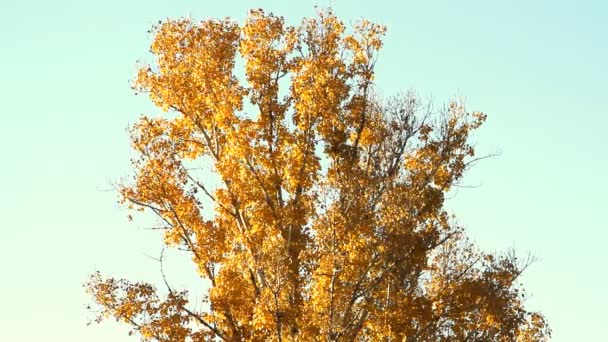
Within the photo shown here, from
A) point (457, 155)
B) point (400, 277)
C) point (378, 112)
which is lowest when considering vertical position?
point (400, 277)

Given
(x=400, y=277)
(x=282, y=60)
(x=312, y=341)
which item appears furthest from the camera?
(x=282, y=60)

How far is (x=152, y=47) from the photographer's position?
29.6m

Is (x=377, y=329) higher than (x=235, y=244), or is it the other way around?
(x=235, y=244)

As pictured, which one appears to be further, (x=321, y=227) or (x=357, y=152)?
(x=357, y=152)

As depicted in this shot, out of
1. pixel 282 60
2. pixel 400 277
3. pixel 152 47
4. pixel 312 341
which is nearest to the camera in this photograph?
pixel 312 341

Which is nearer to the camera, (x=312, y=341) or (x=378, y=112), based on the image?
(x=312, y=341)

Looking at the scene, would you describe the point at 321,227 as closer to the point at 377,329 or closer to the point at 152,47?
the point at 377,329

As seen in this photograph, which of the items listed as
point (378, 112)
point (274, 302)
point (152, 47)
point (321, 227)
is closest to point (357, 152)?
point (378, 112)

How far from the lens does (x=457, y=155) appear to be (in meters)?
27.1

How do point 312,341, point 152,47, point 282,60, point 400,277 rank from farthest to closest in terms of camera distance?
point 152,47 → point 282,60 → point 400,277 → point 312,341

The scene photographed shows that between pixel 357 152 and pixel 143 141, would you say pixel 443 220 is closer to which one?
pixel 357 152

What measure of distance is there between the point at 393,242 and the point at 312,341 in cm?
329

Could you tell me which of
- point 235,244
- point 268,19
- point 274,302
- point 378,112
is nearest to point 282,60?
Answer: point 268,19

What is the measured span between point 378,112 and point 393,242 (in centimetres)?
496
